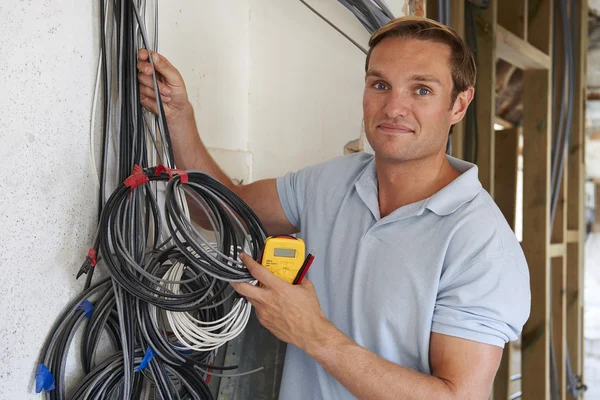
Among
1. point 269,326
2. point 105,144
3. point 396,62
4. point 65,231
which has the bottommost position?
point 269,326

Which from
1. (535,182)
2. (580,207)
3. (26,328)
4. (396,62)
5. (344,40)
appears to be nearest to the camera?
(26,328)

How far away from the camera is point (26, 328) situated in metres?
0.96

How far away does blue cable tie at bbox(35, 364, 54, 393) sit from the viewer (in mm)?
982

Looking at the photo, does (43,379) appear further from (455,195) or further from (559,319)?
(559,319)

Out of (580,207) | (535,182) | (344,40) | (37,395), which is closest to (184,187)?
(37,395)

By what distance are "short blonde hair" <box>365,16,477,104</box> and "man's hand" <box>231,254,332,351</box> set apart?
59 centimetres

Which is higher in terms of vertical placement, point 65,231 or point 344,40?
point 344,40

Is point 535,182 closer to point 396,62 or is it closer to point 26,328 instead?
point 396,62

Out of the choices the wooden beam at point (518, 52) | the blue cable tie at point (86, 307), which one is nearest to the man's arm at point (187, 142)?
the blue cable tie at point (86, 307)

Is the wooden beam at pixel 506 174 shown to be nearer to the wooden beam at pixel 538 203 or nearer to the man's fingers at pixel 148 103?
the wooden beam at pixel 538 203

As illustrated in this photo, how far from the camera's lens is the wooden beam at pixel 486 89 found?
2.21 m

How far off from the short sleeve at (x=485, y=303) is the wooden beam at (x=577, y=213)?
2223 millimetres

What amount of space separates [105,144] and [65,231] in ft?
0.62

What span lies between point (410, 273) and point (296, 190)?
0.43 m
